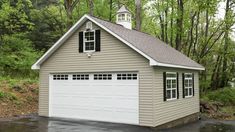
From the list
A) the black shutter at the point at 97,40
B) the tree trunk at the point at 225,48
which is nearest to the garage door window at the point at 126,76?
the black shutter at the point at 97,40

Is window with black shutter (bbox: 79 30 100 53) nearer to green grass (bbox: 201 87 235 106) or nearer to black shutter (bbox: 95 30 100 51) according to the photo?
black shutter (bbox: 95 30 100 51)

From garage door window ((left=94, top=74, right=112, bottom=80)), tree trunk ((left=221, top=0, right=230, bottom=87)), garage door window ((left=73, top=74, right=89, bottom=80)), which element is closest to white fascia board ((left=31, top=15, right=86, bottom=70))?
garage door window ((left=73, top=74, right=89, bottom=80))

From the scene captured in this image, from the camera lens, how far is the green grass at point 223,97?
21680 millimetres

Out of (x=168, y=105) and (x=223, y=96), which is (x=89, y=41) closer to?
(x=168, y=105)

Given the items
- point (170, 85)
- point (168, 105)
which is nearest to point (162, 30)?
point (170, 85)

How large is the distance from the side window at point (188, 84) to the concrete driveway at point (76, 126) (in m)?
1.82

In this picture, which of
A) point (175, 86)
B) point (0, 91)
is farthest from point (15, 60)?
point (175, 86)

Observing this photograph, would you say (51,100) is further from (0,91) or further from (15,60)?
(15,60)

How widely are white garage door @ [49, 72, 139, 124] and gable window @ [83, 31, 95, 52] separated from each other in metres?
1.31

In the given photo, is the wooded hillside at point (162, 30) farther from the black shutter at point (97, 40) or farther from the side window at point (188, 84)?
the black shutter at point (97, 40)

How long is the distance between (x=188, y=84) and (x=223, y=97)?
758 cm

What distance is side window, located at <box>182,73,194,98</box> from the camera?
15.4 meters

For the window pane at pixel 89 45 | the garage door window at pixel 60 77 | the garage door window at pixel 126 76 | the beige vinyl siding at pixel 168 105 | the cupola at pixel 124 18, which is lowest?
the beige vinyl siding at pixel 168 105

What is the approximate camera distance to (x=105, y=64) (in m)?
14.0
